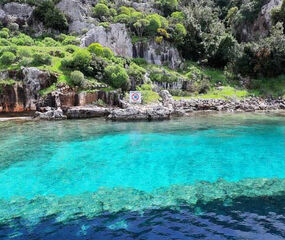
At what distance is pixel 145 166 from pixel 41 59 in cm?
3249

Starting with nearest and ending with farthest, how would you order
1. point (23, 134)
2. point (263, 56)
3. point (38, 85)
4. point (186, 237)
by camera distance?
point (186, 237), point (23, 134), point (38, 85), point (263, 56)

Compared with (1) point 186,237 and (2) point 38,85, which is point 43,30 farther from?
(1) point 186,237

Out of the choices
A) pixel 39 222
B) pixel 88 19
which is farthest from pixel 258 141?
pixel 88 19

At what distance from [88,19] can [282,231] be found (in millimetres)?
69604

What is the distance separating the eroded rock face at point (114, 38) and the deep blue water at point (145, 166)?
31.1m

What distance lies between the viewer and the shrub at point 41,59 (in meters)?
40.7

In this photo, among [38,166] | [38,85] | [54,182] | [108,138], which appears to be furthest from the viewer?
[38,85]

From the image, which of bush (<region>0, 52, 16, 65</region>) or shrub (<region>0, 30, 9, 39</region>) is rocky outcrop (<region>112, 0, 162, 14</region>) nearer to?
shrub (<region>0, 30, 9, 39</region>)

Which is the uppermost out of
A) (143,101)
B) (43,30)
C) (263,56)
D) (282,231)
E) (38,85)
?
(43,30)

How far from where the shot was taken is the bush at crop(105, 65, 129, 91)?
135ft

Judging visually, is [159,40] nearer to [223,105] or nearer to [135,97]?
[223,105]

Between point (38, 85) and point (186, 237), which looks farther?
point (38, 85)

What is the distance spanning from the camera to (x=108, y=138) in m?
23.7

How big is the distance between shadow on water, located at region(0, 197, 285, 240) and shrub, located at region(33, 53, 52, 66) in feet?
119
